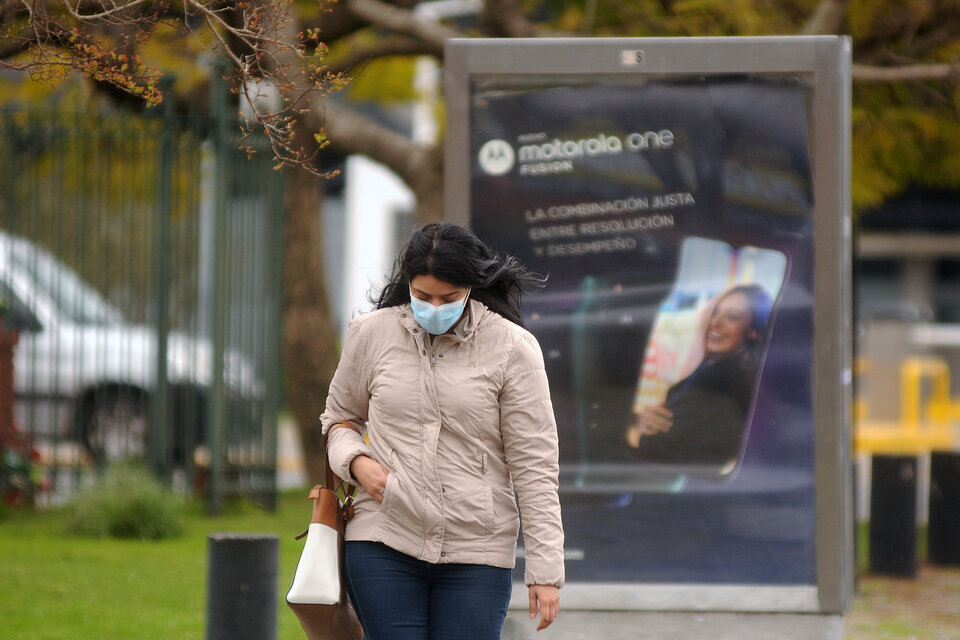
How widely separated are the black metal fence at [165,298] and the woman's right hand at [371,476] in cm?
619

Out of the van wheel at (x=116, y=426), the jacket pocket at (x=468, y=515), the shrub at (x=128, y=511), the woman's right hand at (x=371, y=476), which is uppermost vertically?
the woman's right hand at (x=371, y=476)

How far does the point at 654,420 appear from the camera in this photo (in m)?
5.06

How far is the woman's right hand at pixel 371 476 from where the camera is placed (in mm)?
3377

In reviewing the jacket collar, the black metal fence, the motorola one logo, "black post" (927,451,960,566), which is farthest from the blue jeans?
the black metal fence

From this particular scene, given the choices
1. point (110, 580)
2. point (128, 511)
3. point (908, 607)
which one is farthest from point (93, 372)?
point (908, 607)

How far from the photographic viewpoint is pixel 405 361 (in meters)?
3.44

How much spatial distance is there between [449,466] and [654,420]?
1.84 meters

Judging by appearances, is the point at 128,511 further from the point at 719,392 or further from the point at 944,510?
the point at 944,510

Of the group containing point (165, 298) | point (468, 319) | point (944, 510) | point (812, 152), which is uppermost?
point (812, 152)

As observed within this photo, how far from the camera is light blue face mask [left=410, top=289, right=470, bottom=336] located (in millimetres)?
3359

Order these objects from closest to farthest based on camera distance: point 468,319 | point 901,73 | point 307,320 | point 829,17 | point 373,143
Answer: point 468,319
point 901,73
point 829,17
point 373,143
point 307,320

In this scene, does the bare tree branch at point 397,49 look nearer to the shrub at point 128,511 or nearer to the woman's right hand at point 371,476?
the shrub at point 128,511

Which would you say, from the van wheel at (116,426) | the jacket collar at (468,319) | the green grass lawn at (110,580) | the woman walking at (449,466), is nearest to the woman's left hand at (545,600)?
the woman walking at (449,466)

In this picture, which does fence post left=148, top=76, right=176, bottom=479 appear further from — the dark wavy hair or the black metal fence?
the dark wavy hair
